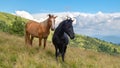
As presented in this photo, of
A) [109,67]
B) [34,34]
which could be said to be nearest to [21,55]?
[34,34]

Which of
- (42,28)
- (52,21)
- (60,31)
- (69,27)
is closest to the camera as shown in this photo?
(69,27)

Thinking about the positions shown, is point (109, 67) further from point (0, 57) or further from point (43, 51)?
point (0, 57)

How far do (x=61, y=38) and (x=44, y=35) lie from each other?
1.65 m

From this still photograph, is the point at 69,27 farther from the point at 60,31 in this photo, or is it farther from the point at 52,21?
the point at 52,21

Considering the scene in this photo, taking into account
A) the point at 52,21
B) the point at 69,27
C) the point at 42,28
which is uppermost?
the point at 52,21

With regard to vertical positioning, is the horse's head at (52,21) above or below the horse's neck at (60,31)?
above

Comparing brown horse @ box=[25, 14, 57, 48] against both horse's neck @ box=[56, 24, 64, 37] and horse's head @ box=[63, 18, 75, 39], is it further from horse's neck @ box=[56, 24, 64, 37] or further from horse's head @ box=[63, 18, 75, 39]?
horse's head @ box=[63, 18, 75, 39]

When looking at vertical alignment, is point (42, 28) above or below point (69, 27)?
below

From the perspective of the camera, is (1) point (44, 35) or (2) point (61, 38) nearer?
(2) point (61, 38)

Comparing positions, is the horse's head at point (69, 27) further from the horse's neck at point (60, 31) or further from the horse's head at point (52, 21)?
the horse's head at point (52, 21)

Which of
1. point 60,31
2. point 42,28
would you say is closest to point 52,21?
point 42,28

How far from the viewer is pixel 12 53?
13.6m

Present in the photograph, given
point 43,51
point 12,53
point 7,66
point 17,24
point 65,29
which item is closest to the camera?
point 7,66

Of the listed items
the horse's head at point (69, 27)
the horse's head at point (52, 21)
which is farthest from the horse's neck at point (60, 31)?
the horse's head at point (69, 27)
